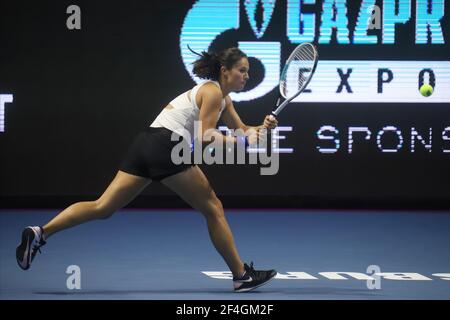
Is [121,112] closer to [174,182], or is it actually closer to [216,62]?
[216,62]

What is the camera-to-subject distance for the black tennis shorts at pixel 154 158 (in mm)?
6840

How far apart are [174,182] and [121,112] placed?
503cm

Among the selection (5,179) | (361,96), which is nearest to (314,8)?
(361,96)

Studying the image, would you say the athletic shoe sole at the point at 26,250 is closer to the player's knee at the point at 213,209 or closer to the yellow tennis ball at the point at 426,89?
the player's knee at the point at 213,209

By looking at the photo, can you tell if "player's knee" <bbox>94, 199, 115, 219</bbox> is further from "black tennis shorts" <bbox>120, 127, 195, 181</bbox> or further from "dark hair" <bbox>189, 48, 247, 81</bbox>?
"dark hair" <bbox>189, 48, 247, 81</bbox>

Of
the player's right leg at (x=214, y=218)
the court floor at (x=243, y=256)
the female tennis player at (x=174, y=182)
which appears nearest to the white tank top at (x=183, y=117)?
the female tennis player at (x=174, y=182)

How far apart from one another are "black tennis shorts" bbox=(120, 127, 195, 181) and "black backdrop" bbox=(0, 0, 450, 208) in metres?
4.77

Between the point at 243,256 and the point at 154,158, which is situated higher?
the point at 154,158

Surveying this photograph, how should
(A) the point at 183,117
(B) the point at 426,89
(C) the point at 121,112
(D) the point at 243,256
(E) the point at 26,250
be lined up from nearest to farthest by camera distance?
(E) the point at 26,250
(A) the point at 183,117
(D) the point at 243,256
(B) the point at 426,89
(C) the point at 121,112

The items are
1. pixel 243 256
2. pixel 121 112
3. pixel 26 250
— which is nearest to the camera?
pixel 26 250

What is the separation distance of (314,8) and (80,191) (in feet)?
9.74

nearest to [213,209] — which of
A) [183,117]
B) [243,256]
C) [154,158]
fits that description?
[154,158]

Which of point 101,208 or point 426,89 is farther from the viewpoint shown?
point 426,89

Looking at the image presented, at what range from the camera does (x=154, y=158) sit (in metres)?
6.86
